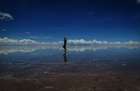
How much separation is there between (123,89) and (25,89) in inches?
1434

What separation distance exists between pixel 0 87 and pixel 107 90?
135 feet

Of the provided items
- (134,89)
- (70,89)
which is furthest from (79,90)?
(134,89)

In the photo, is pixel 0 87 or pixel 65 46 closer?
pixel 65 46

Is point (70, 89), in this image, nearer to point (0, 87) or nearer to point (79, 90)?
point (79, 90)

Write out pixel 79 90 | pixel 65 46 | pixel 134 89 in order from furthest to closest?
1. pixel 134 89
2. pixel 79 90
3. pixel 65 46

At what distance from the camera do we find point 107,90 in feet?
239

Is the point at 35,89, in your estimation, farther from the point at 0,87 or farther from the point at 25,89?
the point at 0,87

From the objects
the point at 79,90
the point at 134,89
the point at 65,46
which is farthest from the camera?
the point at 134,89

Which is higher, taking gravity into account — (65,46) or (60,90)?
(65,46)

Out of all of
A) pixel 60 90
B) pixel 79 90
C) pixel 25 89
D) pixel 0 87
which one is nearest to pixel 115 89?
pixel 79 90

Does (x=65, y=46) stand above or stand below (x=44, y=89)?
above

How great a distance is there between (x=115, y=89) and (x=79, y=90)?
44.1ft

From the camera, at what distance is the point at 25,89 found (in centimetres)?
7519

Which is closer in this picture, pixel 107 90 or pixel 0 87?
pixel 107 90
